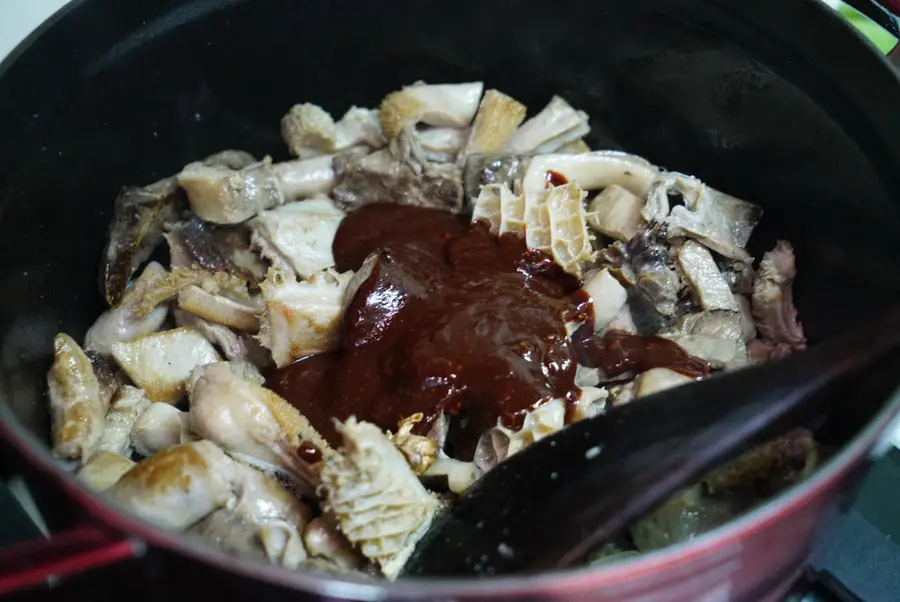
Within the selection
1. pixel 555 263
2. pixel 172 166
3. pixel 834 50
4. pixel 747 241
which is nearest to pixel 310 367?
pixel 555 263

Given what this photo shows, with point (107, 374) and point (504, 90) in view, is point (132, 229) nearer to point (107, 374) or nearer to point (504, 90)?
point (107, 374)

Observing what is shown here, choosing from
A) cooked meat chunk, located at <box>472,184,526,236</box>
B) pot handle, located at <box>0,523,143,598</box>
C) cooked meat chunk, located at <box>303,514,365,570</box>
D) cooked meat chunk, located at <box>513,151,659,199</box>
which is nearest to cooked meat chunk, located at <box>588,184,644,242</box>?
cooked meat chunk, located at <box>513,151,659,199</box>

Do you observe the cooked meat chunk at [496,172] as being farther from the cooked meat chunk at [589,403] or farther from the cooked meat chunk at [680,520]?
the cooked meat chunk at [680,520]

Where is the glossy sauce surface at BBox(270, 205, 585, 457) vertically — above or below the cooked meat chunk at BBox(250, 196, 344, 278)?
above

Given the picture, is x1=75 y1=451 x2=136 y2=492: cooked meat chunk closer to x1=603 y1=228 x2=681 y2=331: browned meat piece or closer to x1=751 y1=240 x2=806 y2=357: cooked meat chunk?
x1=603 y1=228 x2=681 y2=331: browned meat piece

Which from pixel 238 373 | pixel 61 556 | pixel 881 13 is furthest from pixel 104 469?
pixel 881 13

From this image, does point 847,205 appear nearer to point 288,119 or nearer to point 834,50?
point 834,50
